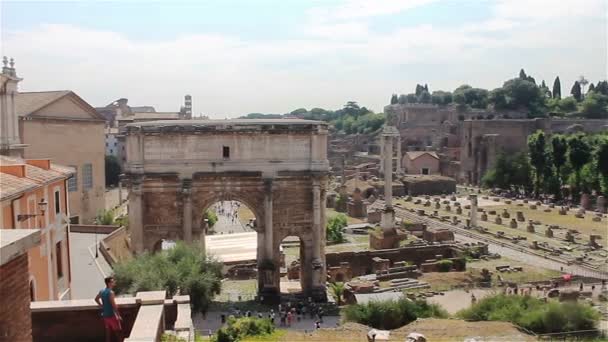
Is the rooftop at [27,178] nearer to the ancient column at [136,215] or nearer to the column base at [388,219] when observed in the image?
the ancient column at [136,215]

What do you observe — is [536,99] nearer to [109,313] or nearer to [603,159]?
[603,159]

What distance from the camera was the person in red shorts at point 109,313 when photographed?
724 cm

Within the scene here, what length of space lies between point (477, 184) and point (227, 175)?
2340 inches

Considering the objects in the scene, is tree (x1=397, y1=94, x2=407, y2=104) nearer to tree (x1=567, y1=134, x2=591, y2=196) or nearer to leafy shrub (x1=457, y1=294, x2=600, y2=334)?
tree (x1=567, y1=134, x2=591, y2=196)

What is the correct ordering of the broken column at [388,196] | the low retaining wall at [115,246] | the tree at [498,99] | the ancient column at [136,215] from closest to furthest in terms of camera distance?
1. the ancient column at [136,215]
2. the low retaining wall at [115,246]
3. the broken column at [388,196]
4. the tree at [498,99]

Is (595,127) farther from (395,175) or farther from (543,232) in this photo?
(543,232)

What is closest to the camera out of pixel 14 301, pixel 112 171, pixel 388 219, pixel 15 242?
pixel 15 242

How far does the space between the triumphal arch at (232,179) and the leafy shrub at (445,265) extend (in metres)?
9.57

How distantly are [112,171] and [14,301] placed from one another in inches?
2660

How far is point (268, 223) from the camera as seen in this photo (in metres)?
23.3

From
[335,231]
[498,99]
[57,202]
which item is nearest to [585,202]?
[335,231]

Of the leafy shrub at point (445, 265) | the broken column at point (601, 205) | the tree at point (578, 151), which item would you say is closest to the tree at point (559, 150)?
the tree at point (578, 151)

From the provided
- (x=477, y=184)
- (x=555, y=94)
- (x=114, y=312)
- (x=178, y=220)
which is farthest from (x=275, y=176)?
(x=555, y=94)

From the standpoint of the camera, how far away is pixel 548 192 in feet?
190
